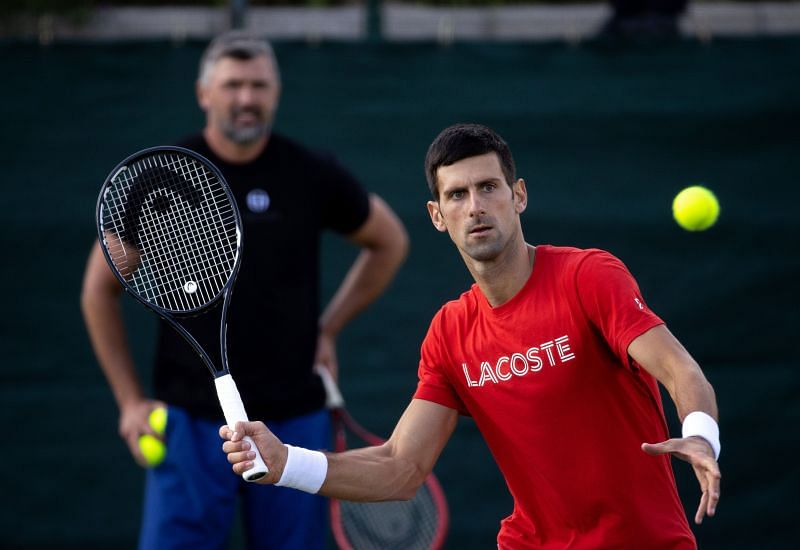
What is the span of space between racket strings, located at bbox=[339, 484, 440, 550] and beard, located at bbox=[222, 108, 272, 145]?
1.50 meters

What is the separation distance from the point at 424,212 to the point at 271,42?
1.02 meters

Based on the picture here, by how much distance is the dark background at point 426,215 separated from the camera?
5086 millimetres

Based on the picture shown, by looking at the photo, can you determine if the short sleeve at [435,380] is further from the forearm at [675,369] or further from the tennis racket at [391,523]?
the tennis racket at [391,523]

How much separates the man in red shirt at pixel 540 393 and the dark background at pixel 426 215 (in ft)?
7.41

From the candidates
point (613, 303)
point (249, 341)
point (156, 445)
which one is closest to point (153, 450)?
point (156, 445)

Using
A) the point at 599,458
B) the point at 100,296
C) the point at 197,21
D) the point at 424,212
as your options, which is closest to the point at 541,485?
the point at 599,458

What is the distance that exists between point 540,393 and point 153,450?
1.66 meters

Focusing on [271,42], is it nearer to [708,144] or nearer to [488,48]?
[488,48]

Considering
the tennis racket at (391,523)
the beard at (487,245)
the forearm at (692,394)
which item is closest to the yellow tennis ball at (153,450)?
the tennis racket at (391,523)

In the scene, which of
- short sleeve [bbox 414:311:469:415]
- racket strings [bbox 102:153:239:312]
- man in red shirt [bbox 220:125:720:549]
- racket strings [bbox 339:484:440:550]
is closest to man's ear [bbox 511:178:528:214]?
man in red shirt [bbox 220:125:720:549]

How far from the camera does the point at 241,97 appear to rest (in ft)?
13.3

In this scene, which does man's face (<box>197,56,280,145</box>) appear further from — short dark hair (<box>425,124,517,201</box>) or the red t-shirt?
the red t-shirt

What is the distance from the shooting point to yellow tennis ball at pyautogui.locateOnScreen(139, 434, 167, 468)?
395 cm

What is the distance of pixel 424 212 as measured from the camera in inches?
205
